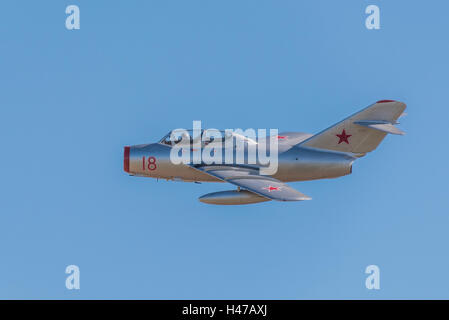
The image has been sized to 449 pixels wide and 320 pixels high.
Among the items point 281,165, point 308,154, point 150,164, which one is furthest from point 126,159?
point 308,154

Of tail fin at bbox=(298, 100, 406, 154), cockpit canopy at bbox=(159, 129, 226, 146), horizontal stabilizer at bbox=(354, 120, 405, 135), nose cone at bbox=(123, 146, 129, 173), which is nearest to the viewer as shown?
horizontal stabilizer at bbox=(354, 120, 405, 135)

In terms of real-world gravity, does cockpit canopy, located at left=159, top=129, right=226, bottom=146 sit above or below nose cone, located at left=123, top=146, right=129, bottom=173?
above

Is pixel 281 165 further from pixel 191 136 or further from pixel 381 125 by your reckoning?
pixel 381 125

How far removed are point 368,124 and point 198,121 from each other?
605 cm

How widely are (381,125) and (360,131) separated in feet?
2.78

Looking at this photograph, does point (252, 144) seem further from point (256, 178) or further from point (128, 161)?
point (128, 161)

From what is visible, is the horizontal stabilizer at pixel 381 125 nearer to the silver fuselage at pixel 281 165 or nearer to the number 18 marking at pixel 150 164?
the silver fuselage at pixel 281 165

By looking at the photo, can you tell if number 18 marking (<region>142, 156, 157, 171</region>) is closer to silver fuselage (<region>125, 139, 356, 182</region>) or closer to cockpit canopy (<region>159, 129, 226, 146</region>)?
silver fuselage (<region>125, 139, 356, 182</region>)

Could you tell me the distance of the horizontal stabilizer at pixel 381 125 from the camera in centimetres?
3547

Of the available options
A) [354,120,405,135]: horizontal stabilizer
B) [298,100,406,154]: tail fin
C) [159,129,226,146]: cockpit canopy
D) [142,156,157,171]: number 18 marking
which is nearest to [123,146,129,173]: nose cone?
[142,156,157,171]: number 18 marking

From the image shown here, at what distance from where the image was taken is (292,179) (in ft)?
119

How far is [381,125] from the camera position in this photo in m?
35.8

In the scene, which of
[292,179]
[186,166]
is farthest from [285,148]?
[186,166]

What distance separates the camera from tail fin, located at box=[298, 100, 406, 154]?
36062 mm
